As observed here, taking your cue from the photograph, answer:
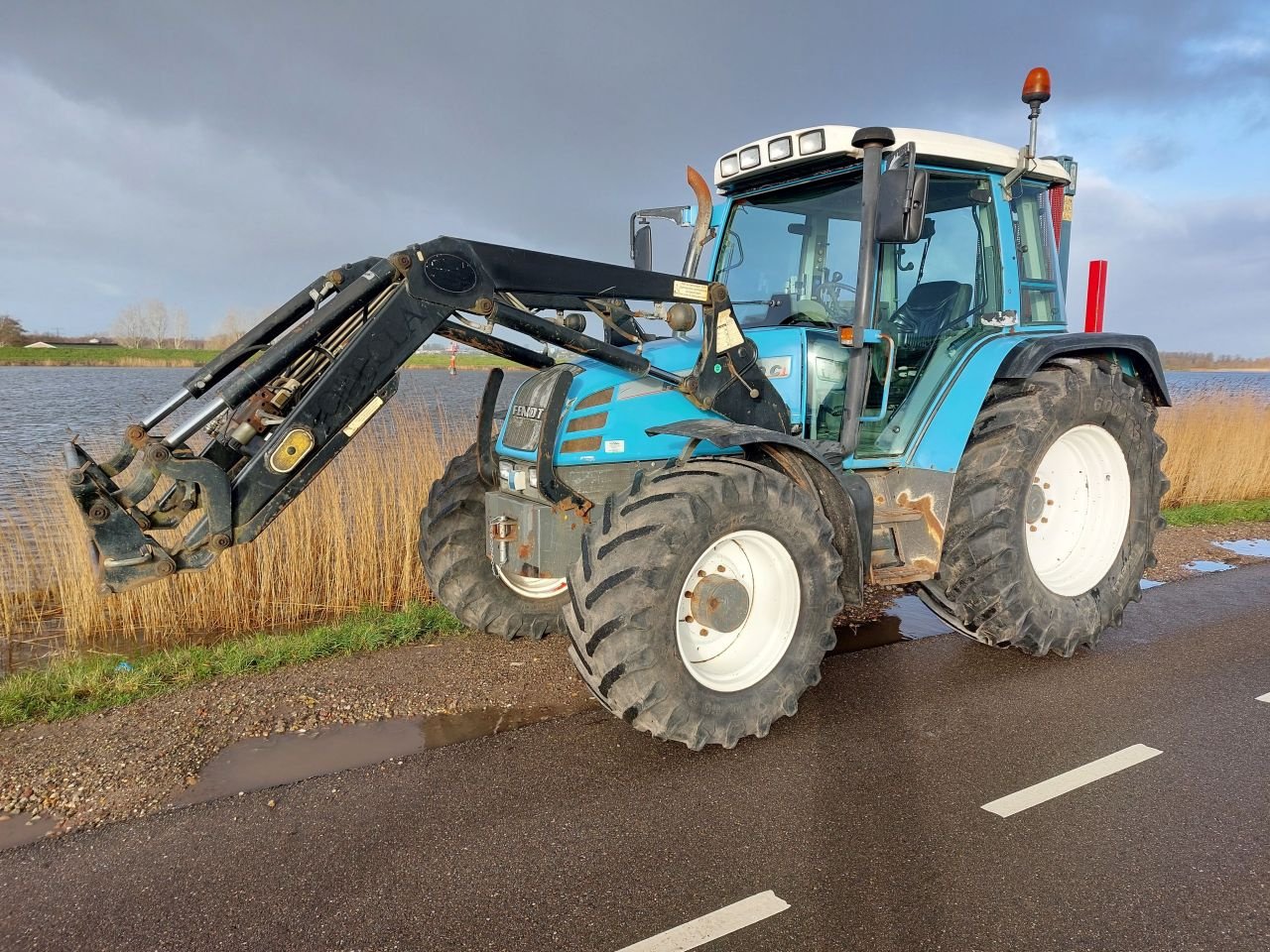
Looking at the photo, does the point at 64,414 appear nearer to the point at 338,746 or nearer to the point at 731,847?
the point at 338,746

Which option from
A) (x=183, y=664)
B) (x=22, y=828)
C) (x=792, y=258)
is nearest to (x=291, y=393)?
(x=22, y=828)

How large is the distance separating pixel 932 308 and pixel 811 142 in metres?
1.19

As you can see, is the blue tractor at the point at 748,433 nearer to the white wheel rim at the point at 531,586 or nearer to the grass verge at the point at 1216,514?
the white wheel rim at the point at 531,586

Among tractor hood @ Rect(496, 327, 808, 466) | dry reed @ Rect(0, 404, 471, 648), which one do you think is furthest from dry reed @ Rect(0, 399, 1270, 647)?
tractor hood @ Rect(496, 327, 808, 466)

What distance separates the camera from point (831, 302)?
4.28 metres

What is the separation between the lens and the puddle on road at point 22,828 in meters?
2.65

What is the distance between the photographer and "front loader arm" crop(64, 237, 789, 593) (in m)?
2.79

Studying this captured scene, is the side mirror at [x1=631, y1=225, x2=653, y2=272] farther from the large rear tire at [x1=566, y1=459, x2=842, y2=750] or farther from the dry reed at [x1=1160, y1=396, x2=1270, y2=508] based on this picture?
the dry reed at [x1=1160, y1=396, x2=1270, y2=508]

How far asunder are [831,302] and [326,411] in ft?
8.81

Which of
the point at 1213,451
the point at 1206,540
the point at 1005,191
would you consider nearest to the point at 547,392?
the point at 1005,191

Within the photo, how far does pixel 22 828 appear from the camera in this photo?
8.96ft

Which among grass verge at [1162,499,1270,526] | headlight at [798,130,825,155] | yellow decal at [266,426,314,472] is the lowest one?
grass verge at [1162,499,1270,526]

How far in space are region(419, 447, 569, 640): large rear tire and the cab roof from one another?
6.81 ft

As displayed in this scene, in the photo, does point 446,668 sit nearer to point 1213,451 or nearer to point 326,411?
point 326,411
